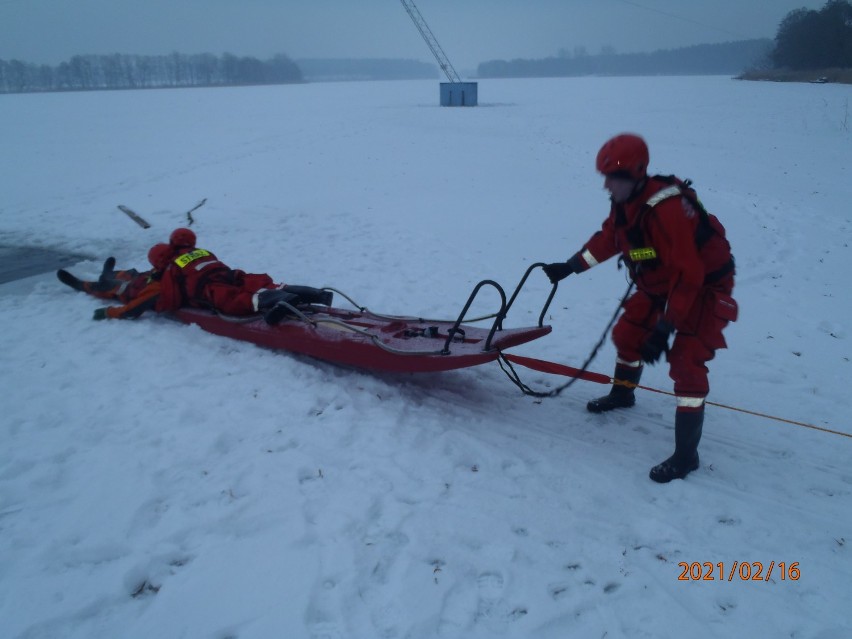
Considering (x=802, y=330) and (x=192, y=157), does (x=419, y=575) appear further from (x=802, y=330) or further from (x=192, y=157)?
(x=192, y=157)

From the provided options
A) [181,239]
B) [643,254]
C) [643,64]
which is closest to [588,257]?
[643,254]

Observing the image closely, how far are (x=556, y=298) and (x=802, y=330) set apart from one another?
227cm

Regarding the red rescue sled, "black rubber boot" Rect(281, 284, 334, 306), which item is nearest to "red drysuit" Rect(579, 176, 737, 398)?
the red rescue sled

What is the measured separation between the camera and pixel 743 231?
795 cm

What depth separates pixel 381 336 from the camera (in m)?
4.24

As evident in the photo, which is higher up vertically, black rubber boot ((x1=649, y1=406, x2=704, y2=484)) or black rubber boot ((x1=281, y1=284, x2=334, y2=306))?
black rubber boot ((x1=281, y1=284, x2=334, y2=306))

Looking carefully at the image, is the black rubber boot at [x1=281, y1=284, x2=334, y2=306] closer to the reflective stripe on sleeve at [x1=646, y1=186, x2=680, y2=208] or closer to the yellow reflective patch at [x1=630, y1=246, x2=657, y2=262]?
the yellow reflective patch at [x1=630, y1=246, x2=657, y2=262]

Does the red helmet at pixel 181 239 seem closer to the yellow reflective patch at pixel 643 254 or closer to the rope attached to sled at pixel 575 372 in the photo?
the rope attached to sled at pixel 575 372

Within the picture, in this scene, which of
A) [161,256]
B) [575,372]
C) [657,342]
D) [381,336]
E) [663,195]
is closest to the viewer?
[663,195]

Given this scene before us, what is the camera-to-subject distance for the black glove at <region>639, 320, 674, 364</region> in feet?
9.83

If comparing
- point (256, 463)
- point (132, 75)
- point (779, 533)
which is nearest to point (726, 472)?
point (779, 533)
